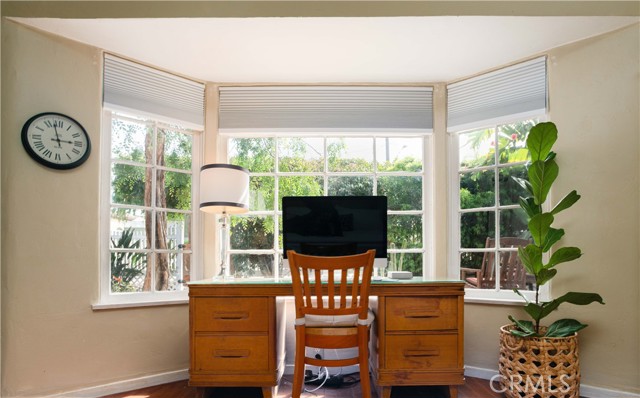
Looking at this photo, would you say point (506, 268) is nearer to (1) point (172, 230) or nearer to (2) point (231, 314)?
(2) point (231, 314)

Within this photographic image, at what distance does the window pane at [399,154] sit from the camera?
3.81 m

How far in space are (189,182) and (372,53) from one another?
167 centimetres

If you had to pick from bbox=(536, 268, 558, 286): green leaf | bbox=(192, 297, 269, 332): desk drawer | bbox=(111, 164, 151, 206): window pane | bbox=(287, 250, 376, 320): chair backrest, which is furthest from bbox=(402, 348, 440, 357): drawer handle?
bbox=(111, 164, 151, 206): window pane

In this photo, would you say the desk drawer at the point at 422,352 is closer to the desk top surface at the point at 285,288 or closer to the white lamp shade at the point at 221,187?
the desk top surface at the point at 285,288

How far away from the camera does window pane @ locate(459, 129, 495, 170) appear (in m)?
3.58

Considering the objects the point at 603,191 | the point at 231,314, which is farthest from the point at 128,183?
the point at 603,191

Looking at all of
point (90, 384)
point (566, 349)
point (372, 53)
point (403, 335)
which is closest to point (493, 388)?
point (566, 349)

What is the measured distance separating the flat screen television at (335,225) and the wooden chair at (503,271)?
0.79m

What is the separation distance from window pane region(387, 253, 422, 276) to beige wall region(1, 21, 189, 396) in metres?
1.86

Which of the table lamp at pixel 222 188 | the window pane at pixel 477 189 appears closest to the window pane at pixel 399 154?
the window pane at pixel 477 189

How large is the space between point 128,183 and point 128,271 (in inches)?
24.3

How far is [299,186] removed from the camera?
12.5 feet

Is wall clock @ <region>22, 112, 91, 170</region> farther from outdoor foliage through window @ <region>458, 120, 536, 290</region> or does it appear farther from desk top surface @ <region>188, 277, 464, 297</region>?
outdoor foliage through window @ <region>458, 120, 536, 290</region>

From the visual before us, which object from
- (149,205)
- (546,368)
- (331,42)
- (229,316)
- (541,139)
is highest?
(331,42)
